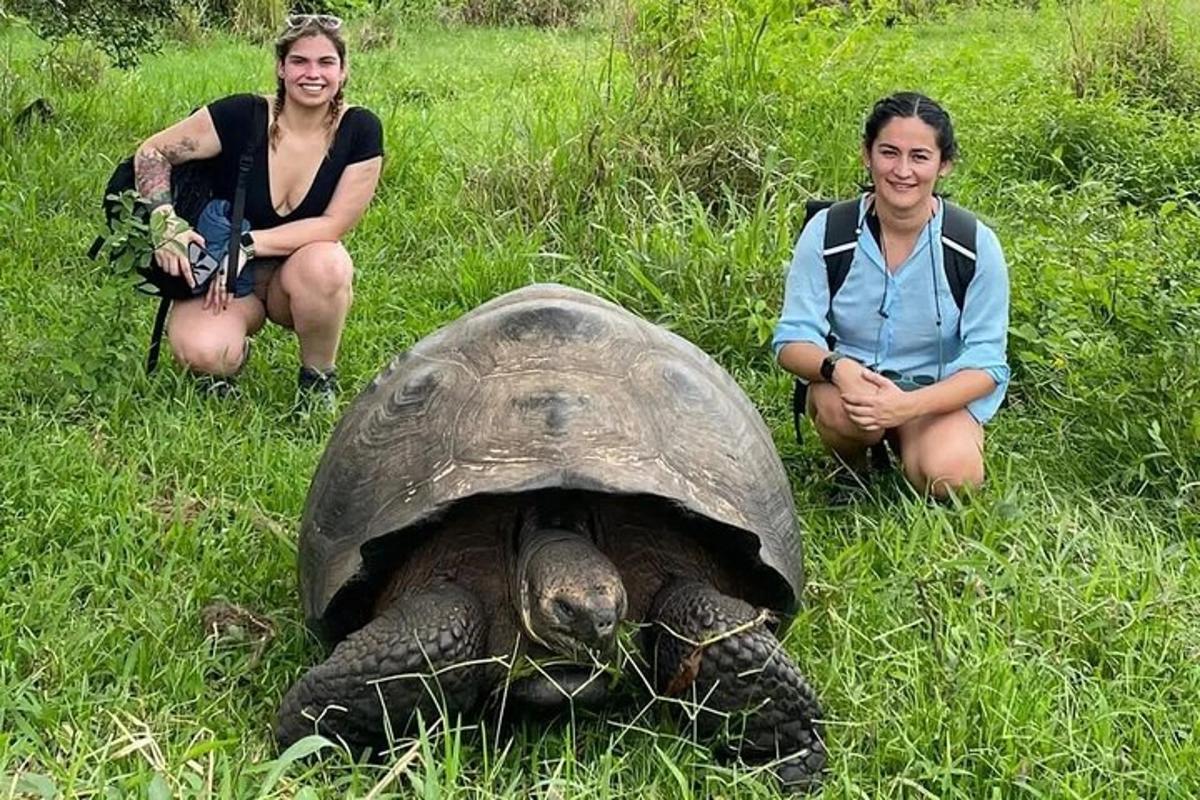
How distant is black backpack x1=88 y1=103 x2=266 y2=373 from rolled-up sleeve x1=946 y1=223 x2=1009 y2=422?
207 centimetres

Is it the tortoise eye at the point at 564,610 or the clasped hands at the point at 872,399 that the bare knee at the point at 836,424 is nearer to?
the clasped hands at the point at 872,399

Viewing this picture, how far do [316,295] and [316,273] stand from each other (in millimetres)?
65

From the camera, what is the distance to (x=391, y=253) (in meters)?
5.33

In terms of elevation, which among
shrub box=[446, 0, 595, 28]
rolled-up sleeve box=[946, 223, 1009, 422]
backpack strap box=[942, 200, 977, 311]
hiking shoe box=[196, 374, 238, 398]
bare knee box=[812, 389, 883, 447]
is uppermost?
backpack strap box=[942, 200, 977, 311]

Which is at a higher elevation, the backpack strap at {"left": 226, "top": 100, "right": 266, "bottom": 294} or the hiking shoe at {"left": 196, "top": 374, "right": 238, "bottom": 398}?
the backpack strap at {"left": 226, "top": 100, "right": 266, "bottom": 294}

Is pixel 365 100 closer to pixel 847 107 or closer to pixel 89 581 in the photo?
pixel 847 107

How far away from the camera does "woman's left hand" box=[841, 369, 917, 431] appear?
3.30m

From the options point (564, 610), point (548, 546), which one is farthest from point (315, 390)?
point (564, 610)

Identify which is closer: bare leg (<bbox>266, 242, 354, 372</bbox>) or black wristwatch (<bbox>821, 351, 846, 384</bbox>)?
black wristwatch (<bbox>821, 351, 846, 384</bbox>)

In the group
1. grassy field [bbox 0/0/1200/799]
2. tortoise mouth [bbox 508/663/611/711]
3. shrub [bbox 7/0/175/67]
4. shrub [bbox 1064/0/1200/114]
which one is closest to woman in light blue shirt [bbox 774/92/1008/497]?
grassy field [bbox 0/0/1200/799]

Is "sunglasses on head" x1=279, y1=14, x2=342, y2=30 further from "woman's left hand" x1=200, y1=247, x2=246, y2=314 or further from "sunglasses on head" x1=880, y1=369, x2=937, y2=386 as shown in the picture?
"sunglasses on head" x1=880, y1=369, x2=937, y2=386

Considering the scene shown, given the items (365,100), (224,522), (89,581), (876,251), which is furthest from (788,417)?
(365,100)

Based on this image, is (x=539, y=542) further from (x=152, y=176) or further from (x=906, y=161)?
(x=152, y=176)

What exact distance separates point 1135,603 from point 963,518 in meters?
0.52
